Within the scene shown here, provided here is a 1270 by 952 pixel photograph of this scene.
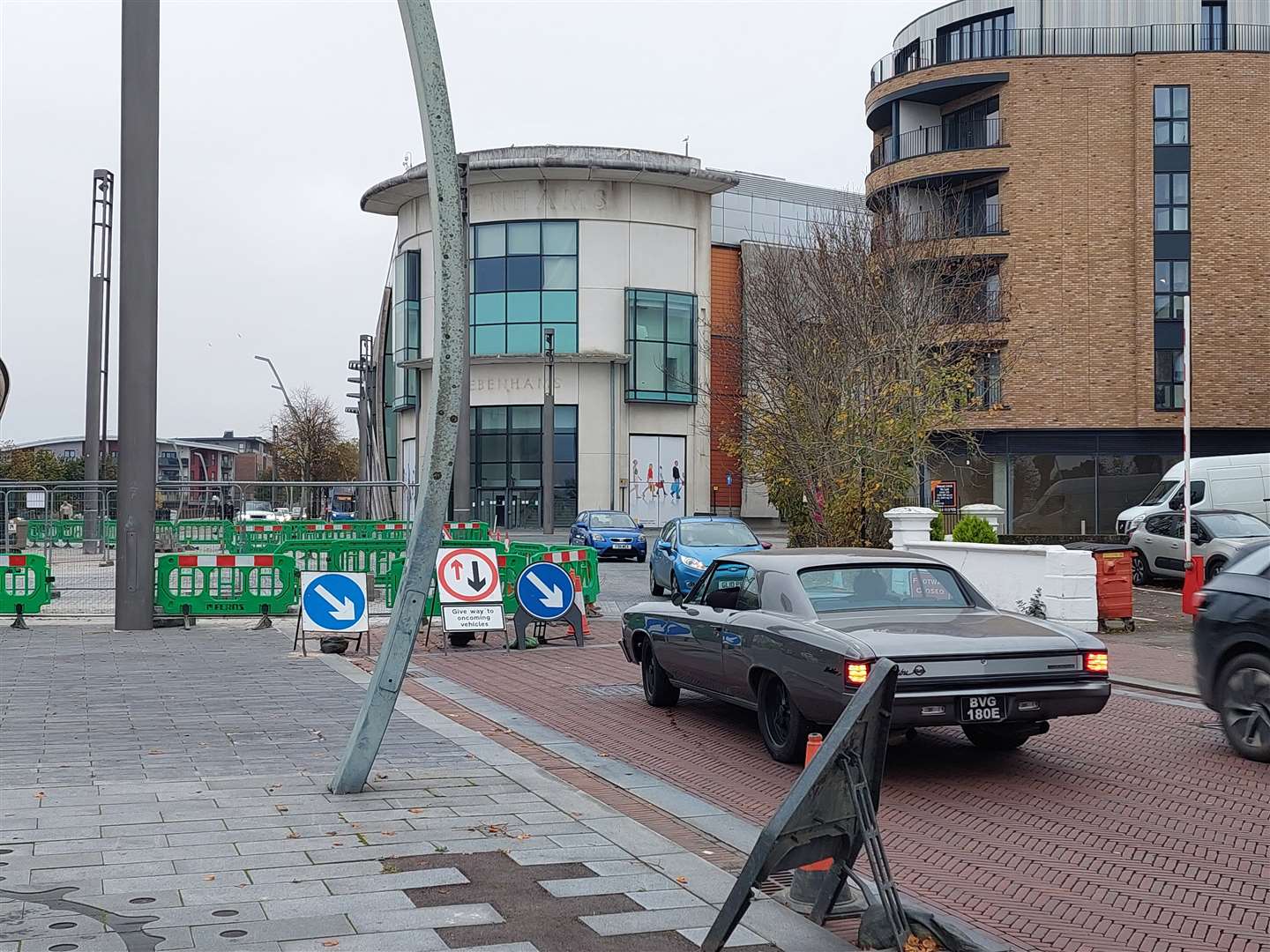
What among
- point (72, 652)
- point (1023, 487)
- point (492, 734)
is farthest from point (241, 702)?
point (1023, 487)

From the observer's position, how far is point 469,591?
52.7 feet

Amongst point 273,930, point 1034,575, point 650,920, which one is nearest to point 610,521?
point 1034,575

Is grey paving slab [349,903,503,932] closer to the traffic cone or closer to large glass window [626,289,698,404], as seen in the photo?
the traffic cone

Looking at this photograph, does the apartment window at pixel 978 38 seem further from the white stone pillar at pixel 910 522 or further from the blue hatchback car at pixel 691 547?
the white stone pillar at pixel 910 522

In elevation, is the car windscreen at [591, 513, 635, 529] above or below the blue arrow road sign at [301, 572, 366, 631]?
above

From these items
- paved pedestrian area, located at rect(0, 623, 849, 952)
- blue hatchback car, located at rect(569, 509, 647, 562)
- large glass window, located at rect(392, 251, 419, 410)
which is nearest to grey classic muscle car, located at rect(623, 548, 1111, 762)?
paved pedestrian area, located at rect(0, 623, 849, 952)

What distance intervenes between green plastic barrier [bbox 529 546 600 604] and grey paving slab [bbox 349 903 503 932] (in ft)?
41.2

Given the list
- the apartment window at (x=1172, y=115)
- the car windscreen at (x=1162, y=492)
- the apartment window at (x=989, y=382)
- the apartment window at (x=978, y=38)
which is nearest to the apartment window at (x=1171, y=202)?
the apartment window at (x=1172, y=115)

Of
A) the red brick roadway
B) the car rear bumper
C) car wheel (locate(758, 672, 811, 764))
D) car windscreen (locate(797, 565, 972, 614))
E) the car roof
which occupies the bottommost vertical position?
the red brick roadway

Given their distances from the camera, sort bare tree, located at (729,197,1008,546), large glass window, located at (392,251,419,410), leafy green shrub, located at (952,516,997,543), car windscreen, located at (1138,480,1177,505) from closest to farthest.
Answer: leafy green shrub, located at (952,516,997,543)
bare tree, located at (729,197,1008,546)
car windscreen, located at (1138,480,1177,505)
large glass window, located at (392,251,419,410)

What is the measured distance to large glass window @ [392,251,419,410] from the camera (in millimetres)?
63125

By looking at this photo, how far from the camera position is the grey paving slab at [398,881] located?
5750mm

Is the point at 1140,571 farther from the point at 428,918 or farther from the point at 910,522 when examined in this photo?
the point at 428,918

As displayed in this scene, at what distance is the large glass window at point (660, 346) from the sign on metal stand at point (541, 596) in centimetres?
4300
